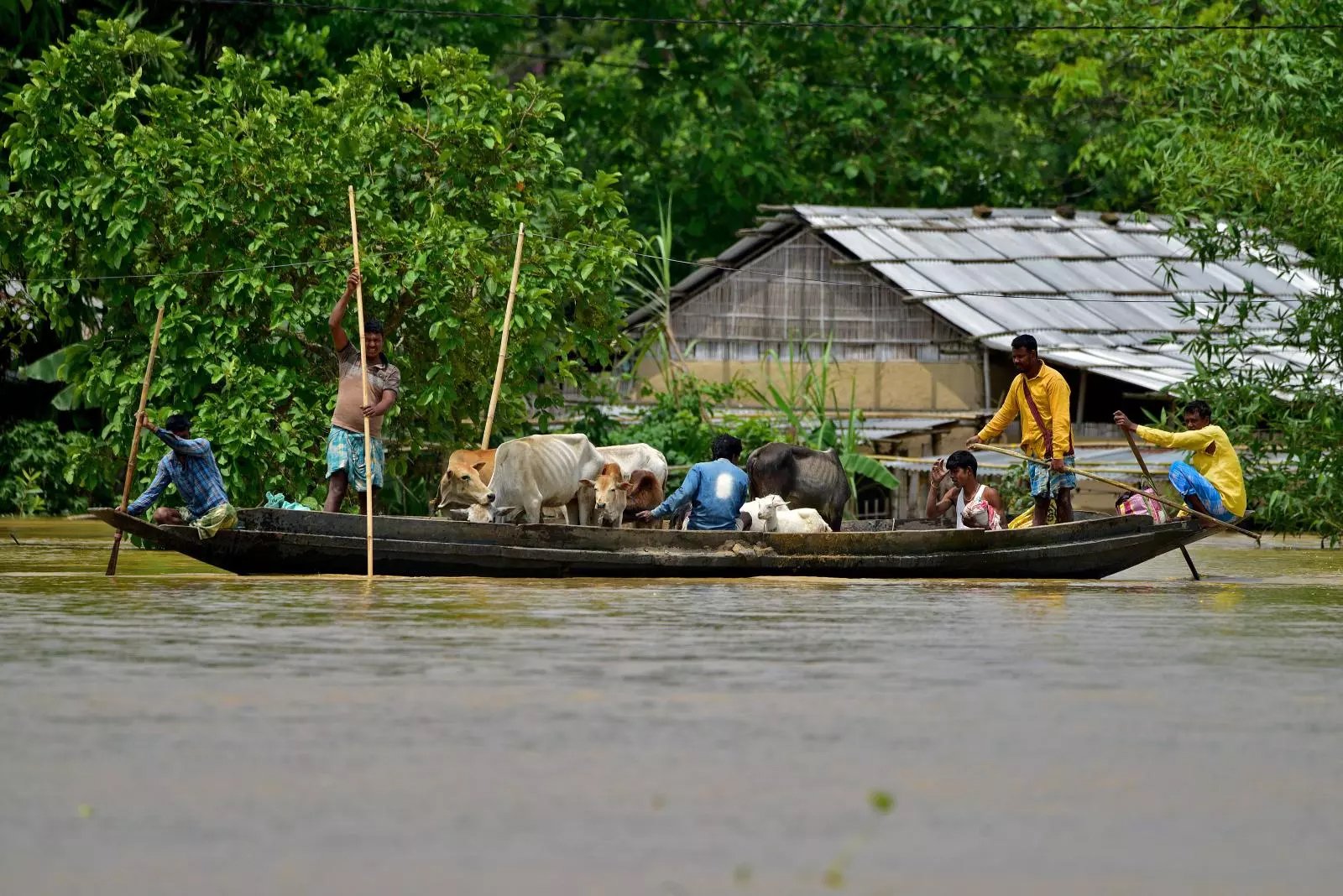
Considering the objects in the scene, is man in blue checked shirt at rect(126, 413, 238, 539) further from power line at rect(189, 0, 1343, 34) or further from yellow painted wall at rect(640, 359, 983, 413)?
yellow painted wall at rect(640, 359, 983, 413)

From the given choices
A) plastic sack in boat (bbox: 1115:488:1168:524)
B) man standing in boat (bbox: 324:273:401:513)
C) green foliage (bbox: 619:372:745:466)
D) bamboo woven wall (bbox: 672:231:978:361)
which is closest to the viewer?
man standing in boat (bbox: 324:273:401:513)

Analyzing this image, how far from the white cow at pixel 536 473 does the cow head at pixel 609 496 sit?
21cm

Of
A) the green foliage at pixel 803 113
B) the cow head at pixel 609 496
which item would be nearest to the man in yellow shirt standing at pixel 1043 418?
the cow head at pixel 609 496

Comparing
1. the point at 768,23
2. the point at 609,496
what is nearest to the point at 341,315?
the point at 609,496

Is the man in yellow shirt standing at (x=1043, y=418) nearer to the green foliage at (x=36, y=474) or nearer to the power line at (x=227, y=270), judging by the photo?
the power line at (x=227, y=270)

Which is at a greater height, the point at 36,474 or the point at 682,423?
the point at 682,423

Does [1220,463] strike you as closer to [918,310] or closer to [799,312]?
[918,310]

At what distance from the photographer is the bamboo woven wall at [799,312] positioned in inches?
874

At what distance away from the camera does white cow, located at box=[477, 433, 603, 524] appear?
1204 centimetres

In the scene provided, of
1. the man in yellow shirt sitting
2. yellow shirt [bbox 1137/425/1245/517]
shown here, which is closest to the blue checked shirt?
the man in yellow shirt sitting

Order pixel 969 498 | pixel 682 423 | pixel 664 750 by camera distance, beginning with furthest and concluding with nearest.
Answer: pixel 682 423
pixel 969 498
pixel 664 750

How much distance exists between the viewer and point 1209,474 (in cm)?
1296

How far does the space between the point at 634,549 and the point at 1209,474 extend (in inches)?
146

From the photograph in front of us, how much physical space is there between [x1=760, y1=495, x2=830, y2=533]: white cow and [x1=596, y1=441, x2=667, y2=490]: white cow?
73 cm
